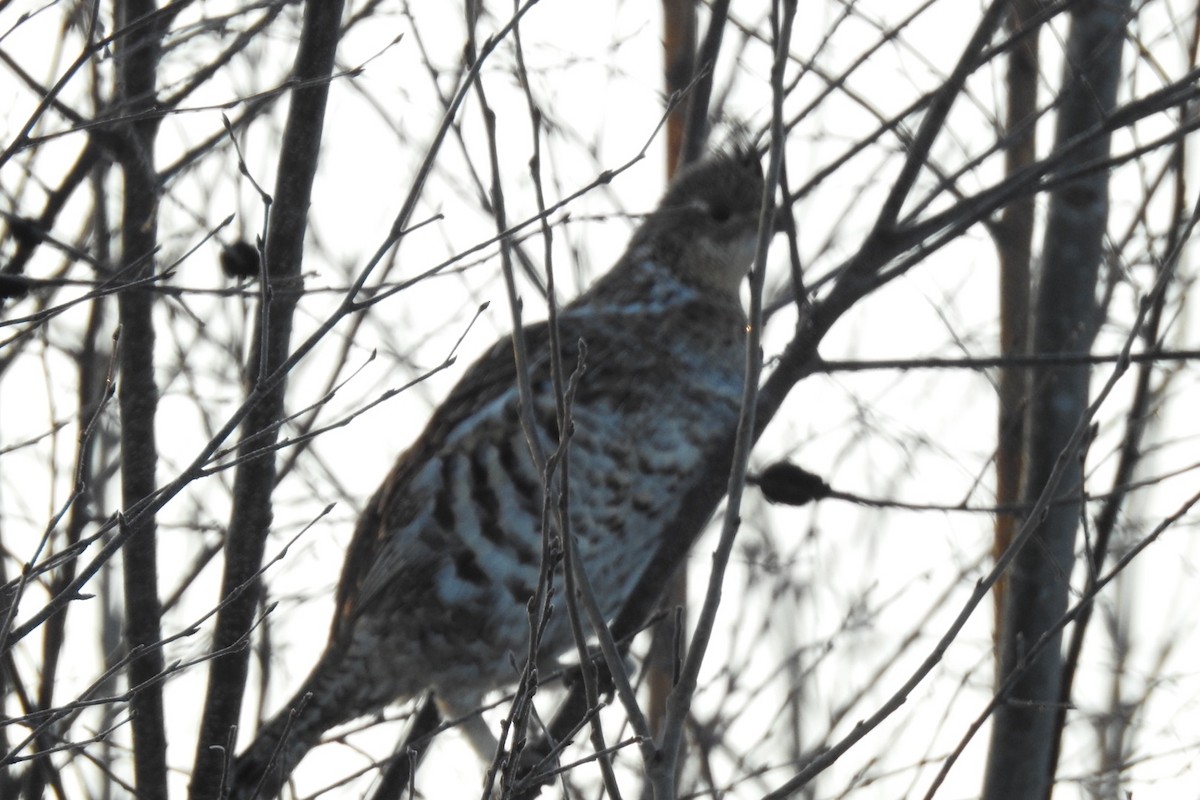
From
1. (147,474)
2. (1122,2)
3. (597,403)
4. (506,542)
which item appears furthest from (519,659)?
(1122,2)

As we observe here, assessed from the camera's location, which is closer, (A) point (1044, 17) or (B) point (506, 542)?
(A) point (1044, 17)

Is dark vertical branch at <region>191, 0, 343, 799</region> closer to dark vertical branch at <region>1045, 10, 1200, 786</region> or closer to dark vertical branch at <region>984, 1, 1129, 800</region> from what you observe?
dark vertical branch at <region>984, 1, 1129, 800</region>

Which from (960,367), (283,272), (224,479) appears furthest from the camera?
(224,479)

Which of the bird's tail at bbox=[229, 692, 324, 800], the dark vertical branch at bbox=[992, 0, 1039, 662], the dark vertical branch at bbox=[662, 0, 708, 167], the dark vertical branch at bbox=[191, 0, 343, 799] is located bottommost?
the bird's tail at bbox=[229, 692, 324, 800]

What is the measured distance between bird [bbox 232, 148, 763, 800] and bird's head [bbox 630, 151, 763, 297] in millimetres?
114

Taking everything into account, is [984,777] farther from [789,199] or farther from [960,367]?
[789,199]

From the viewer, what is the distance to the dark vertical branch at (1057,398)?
3.88 meters

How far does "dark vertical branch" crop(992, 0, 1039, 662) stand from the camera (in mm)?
4715

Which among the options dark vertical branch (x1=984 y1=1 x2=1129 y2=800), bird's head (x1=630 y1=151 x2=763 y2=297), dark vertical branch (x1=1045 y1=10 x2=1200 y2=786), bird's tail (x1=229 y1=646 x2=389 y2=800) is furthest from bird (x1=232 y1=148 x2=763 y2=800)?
dark vertical branch (x1=1045 y1=10 x2=1200 y2=786)

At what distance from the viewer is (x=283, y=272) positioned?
3.76m

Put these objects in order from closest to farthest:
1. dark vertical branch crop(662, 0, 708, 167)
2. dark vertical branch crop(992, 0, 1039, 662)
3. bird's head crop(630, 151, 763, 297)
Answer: dark vertical branch crop(992, 0, 1039, 662), bird's head crop(630, 151, 763, 297), dark vertical branch crop(662, 0, 708, 167)

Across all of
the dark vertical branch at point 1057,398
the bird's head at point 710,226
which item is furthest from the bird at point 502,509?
the dark vertical branch at point 1057,398

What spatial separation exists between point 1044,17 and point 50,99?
1.96 m

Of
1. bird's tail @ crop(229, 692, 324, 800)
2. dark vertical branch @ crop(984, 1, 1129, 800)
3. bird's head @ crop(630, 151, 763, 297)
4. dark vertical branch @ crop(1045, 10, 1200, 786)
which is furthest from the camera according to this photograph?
bird's head @ crop(630, 151, 763, 297)
